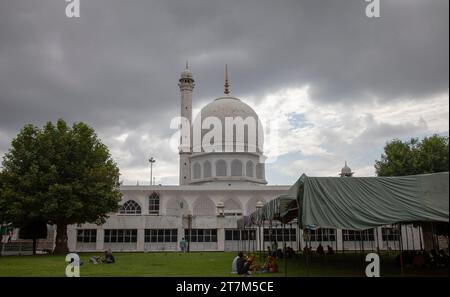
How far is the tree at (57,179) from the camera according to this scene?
2991 cm

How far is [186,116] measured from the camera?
189 feet

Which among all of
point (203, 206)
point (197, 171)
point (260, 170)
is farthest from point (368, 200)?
point (197, 171)

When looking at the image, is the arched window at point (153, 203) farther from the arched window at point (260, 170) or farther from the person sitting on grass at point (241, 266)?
the person sitting on grass at point (241, 266)

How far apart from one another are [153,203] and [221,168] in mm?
9214

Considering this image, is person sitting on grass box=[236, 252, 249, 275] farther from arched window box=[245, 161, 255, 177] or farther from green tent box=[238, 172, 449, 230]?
arched window box=[245, 161, 255, 177]

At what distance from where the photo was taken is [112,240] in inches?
1567

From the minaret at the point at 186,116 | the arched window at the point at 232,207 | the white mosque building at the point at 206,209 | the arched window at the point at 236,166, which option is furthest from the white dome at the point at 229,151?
the arched window at the point at 232,207

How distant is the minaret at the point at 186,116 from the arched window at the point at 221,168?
4.92m

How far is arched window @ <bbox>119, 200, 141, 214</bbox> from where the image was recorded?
5059 centimetres

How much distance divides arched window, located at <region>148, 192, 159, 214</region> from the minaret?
6013 millimetres

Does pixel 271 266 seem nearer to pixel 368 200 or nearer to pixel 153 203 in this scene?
pixel 368 200

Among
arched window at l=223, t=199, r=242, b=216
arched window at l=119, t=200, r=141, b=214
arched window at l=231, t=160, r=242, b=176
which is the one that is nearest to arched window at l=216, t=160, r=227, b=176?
arched window at l=231, t=160, r=242, b=176
